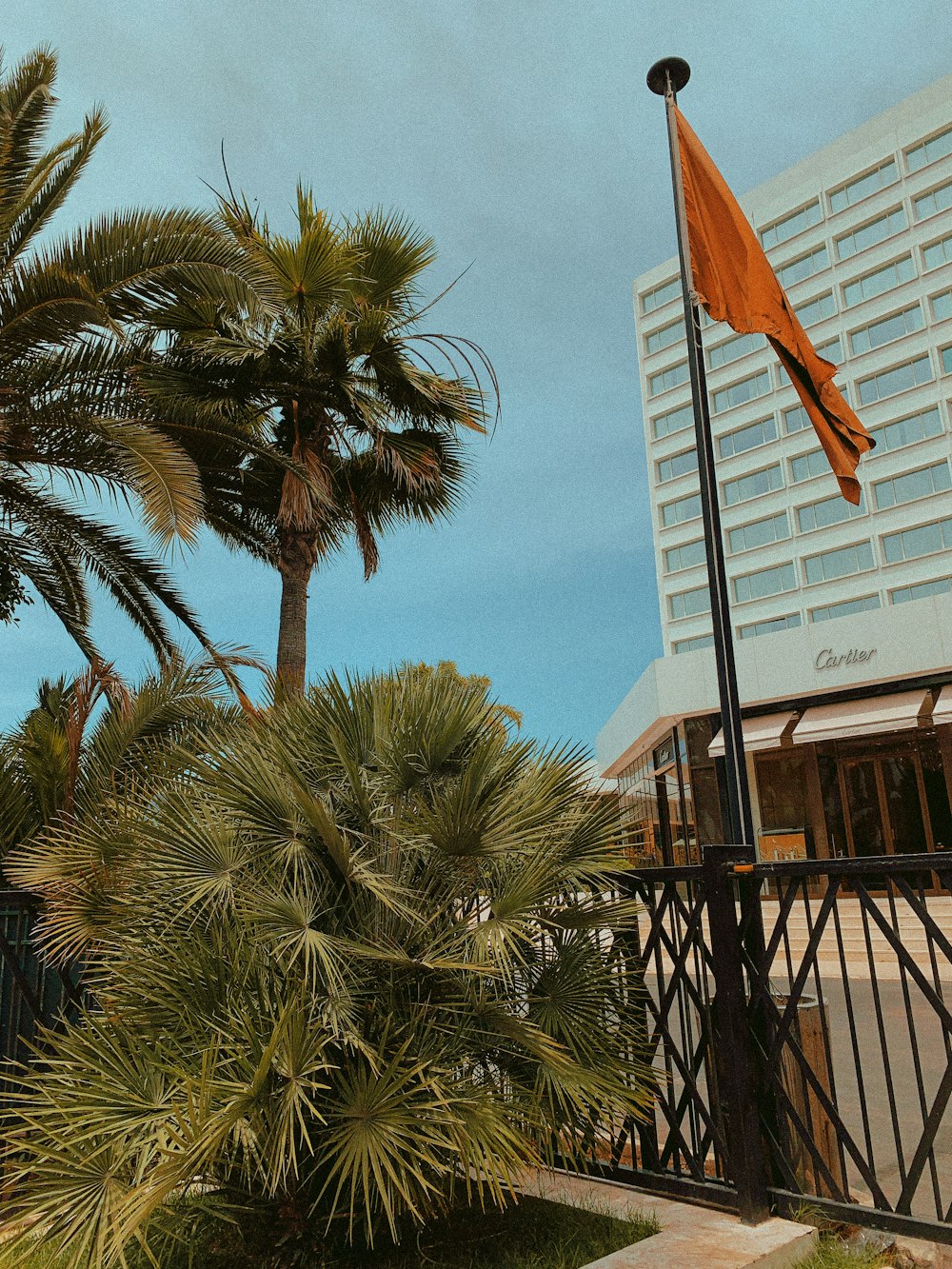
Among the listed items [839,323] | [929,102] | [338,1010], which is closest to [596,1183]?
[338,1010]

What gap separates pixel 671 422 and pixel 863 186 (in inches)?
545

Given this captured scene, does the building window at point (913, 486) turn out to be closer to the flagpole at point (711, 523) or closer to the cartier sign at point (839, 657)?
the cartier sign at point (839, 657)

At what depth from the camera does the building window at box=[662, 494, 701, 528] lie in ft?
160

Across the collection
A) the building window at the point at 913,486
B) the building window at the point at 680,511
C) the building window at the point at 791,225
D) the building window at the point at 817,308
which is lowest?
the building window at the point at 913,486

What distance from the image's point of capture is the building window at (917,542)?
131ft

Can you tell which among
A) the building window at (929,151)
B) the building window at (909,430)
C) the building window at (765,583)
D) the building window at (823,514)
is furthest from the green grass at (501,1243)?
the building window at (929,151)

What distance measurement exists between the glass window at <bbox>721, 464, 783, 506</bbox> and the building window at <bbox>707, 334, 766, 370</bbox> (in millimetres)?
6094

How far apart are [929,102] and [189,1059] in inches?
2009

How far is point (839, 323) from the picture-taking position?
44562 mm

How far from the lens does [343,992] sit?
380cm

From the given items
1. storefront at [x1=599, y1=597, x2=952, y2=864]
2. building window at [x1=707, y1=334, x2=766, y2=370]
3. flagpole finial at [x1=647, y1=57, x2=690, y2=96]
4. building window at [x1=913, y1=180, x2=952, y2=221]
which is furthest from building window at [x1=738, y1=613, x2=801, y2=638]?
flagpole finial at [x1=647, y1=57, x2=690, y2=96]

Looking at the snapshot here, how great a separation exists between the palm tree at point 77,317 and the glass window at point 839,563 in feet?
125

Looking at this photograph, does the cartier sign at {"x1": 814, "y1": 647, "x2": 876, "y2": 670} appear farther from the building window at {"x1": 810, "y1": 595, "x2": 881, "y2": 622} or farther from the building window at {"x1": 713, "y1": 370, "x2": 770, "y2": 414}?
the building window at {"x1": 713, "y1": 370, "x2": 770, "y2": 414}

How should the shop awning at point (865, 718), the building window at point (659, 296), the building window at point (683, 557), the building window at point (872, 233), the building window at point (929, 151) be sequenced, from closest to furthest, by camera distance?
the shop awning at point (865, 718) < the building window at point (929, 151) < the building window at point (872, 233) < the building window at point (683, 557) < the building window at point (659, 296)
